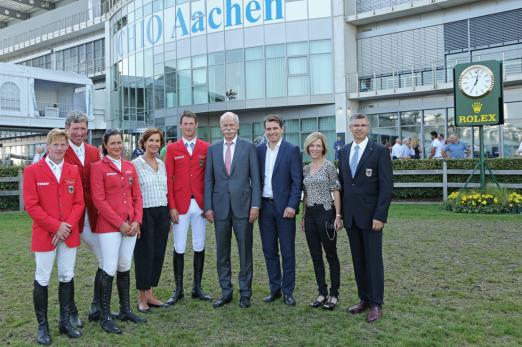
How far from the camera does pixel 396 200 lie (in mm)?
15078

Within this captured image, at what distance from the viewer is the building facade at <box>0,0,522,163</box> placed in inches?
907

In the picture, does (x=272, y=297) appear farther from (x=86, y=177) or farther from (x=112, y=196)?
(x=86, y=177)

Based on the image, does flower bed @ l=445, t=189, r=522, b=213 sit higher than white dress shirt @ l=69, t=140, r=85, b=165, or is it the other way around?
white dress shirt @ l=69, t=140, r=85, b=165

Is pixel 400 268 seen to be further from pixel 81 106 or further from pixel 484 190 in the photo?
pixel 81 106

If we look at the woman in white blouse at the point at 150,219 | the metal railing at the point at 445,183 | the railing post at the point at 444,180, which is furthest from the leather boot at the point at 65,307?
the railing post at the point at 444,180

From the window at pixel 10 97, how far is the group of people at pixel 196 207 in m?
26.5

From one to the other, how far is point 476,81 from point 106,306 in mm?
12146

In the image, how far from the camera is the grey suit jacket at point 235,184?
5188mm

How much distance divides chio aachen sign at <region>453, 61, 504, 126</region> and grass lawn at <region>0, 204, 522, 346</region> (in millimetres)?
6179

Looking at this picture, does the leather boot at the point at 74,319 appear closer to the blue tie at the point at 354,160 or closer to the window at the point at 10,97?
the blue tie at the point at 354,160

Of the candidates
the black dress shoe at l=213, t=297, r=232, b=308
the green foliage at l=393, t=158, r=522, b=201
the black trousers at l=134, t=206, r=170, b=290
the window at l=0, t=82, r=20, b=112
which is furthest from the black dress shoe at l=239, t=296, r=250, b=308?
the window at l=0, t=82, r=20, b=112

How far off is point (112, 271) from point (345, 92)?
2215cm

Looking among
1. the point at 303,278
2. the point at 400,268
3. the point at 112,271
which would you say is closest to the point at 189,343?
the point at 112,271

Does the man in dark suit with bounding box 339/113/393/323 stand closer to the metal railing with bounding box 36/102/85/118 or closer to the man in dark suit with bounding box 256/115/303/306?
the man in dark suit with bounding box 256/115/303/306
